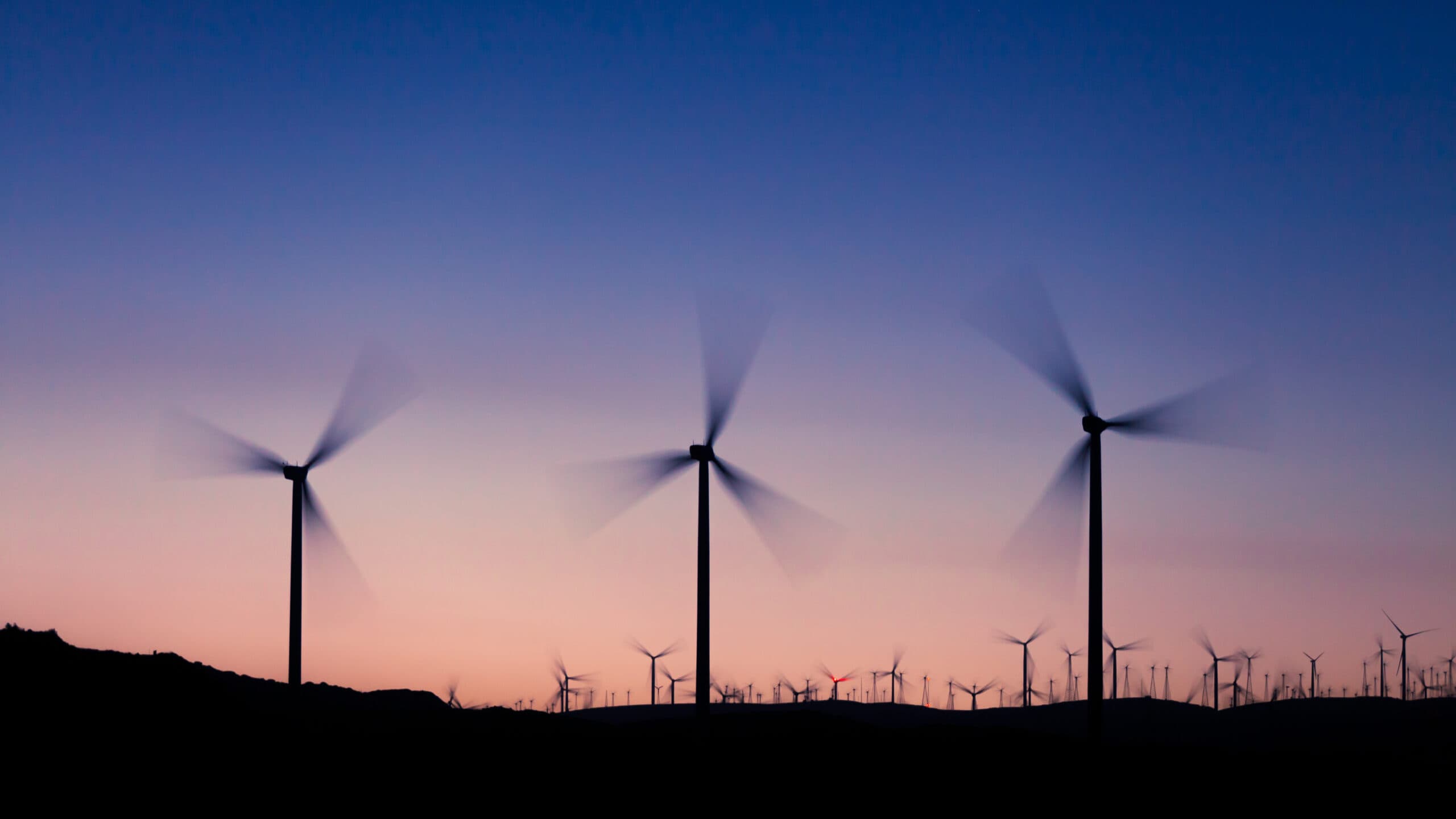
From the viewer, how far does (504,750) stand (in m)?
→ 48.0

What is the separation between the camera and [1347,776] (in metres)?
51.6

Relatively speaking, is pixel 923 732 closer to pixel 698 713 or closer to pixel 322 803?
pixel 698 713

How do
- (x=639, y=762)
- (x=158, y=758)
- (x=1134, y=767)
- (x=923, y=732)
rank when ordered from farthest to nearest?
1. (x=923, y=732)
2. (x=1134, y=767)
3. (x=639, y=762)
4. (x=158, y=758)

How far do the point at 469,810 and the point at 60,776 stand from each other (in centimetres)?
1242

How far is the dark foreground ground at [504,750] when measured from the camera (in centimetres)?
4391

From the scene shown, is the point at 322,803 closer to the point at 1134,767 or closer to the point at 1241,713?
the point at 1134,767

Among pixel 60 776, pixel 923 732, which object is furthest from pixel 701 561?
pixel 60 776

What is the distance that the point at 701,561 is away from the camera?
56.9 m

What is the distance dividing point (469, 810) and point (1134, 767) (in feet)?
83.0

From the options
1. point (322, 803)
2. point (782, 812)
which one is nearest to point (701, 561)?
point (782, 812)

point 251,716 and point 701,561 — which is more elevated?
point 701,561

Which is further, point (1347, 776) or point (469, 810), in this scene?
point (1347, 776)

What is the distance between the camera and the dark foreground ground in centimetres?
4391

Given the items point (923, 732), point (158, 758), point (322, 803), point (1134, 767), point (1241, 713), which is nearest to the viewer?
point (322, 803)
